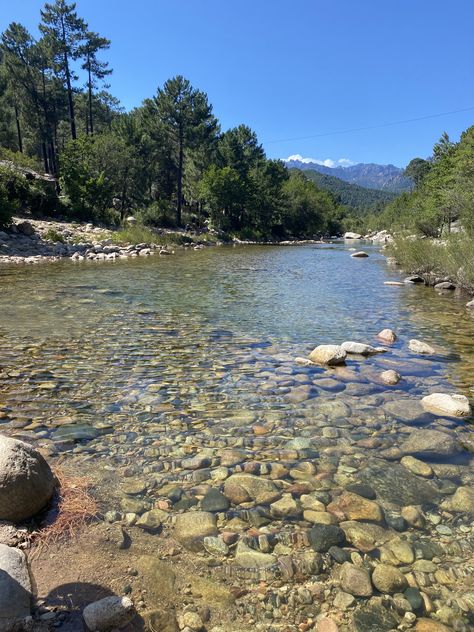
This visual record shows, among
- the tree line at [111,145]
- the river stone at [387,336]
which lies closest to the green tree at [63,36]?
the tree line at [111,145]

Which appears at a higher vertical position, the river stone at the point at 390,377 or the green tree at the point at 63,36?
the green tree at the point at 63,36

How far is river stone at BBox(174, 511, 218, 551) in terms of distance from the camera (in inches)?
126

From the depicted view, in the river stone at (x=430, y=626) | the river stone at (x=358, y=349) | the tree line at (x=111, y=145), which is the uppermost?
the tree line at (x=111, y=145)

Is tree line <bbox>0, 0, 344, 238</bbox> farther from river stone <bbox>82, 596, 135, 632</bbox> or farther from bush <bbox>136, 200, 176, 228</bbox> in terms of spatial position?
river stone <bbox>82, 596, 135, 632</bbox>

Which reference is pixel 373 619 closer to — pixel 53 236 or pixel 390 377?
pixel 390 377

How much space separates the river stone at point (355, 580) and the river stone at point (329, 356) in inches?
181

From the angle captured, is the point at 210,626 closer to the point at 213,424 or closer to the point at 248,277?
the point at 213,424

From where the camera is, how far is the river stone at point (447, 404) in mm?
5539

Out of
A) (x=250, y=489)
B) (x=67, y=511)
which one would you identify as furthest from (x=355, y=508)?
(x=67, y=511)

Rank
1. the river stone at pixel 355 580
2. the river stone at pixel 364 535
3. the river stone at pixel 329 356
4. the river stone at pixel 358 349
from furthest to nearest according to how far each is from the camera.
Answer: the river stone at pixel 358 349
the river stone at pixel 329 356
the river stone at pixel 364 535
the river stone at pixel 355 580

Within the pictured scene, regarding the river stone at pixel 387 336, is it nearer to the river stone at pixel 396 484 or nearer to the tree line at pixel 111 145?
the river stone at pixel 396 484

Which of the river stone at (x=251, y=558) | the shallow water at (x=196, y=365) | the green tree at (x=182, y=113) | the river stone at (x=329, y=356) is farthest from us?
the green tree at (x=182, y=113)

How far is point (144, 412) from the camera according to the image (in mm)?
5418

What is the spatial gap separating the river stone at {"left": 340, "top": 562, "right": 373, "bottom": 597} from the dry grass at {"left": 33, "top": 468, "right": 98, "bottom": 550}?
1989 millimetres
